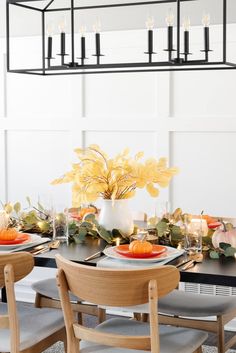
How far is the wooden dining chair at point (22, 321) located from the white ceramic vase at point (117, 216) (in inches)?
19.5

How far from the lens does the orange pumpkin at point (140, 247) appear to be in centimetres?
287

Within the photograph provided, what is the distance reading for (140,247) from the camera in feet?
9.43

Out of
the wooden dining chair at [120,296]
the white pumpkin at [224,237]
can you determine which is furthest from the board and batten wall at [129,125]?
the wooden dining chair at [120,296]

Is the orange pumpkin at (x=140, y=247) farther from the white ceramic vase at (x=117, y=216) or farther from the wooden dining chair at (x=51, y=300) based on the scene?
the wooden dining chair at (x=51, y=300)

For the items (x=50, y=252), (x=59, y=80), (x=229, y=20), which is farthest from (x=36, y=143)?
(x=50, y=252)

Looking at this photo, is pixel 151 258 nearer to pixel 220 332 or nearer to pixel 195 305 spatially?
pixel 195 305

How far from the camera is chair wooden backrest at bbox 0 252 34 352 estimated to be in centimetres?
267

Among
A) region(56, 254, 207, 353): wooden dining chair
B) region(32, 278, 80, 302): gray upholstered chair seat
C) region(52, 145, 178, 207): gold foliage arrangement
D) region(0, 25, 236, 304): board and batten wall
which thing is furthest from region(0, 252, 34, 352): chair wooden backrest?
region(0, 25, 236, 304): board and batten wall

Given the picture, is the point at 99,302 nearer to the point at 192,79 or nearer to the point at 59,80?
the point at 192,79

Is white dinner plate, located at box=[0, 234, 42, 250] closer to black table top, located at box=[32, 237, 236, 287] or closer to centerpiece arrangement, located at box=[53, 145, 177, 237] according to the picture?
black table top, located at box=[32, 237, 236, 287]

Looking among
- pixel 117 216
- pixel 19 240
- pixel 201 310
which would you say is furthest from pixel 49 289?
pixel 201 310

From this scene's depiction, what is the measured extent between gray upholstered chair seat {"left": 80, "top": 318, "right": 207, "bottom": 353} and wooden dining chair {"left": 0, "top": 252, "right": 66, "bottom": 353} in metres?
0.21

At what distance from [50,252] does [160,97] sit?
6.03 feet

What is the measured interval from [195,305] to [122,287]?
0.89 meters
